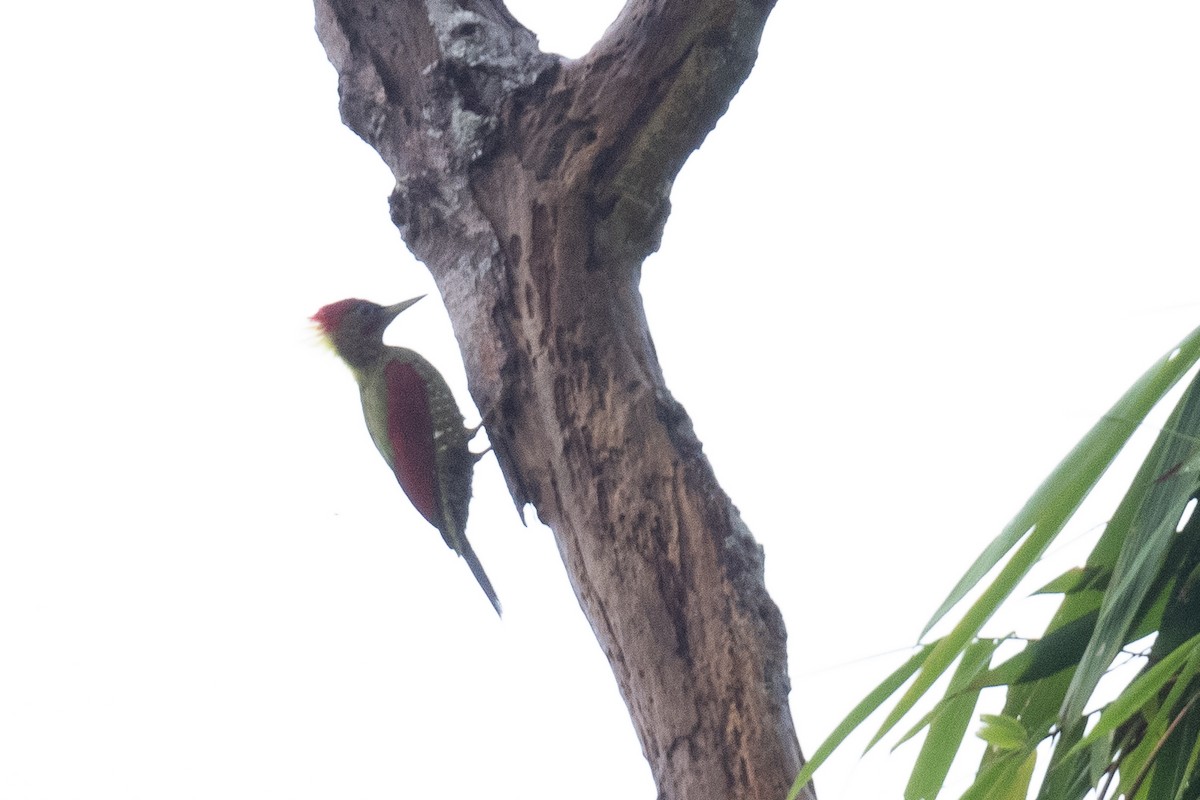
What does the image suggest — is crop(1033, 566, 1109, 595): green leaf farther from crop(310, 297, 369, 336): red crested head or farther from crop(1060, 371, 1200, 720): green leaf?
crop(310, 297, 369, 336): red crested head

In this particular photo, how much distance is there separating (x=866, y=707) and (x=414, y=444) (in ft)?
6.71

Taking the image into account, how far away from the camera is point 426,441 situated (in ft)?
10.5

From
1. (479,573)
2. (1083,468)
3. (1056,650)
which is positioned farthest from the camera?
(479,573)

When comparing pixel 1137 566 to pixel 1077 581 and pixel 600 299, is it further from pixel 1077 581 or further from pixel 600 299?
A: pixel 600 299

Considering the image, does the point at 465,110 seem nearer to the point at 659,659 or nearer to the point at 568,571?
the point at 568,571

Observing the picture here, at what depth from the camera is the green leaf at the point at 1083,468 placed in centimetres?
119

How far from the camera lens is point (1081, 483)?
3.97 ft

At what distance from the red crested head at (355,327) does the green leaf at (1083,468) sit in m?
2.63

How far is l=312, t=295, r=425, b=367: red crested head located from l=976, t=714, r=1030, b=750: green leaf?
2.61m

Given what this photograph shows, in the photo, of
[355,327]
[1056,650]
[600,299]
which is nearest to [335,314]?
[355,327]

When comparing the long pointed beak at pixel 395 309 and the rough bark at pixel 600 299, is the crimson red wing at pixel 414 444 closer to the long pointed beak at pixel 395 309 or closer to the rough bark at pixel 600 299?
the long pointed beak at pixel 395 309

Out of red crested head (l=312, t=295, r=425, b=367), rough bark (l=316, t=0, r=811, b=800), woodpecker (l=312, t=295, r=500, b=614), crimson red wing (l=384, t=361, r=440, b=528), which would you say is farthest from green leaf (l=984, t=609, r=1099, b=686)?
red crested head (l=312, t=295, r=425, b=367)

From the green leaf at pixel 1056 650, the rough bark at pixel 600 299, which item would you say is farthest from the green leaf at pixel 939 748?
the rough bark at pixel 600 299

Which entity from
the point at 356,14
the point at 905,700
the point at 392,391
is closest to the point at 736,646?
the point at 905,700
